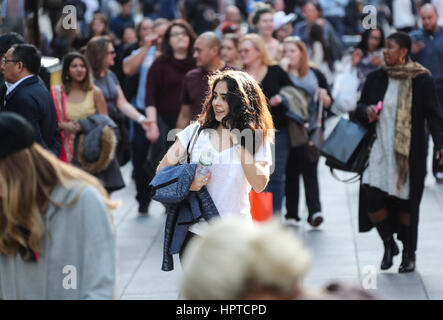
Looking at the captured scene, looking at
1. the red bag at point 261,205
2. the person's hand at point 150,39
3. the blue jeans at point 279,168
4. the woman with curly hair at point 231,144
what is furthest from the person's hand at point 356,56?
the woman with curly hair at point 231,144

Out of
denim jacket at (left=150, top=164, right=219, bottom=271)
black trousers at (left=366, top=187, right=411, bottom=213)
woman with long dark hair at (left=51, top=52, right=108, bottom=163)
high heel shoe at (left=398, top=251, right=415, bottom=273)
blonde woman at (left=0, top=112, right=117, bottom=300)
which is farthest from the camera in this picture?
woman with long dark hair at (left=51, top=52, right=108, bottom=163)

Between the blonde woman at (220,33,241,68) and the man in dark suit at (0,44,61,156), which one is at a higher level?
the man in dark suit at (0,44,61,156)

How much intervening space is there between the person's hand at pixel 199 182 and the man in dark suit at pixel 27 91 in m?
1.73

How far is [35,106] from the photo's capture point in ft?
22.1

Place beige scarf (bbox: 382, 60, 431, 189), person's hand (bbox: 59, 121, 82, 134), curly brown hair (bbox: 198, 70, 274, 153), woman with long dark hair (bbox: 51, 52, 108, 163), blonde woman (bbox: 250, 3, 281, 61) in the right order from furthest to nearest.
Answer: blonde woman (bbox: 250, 3, 281, 61)
woman with long dark hair (bbox: 51, 52, 108, 163)
person's hand (bbox: 59, 121, 82, 134)
beige scarf (bbox: 382, 60, 431, 189)
curly brown hair (bbox: 198, 70, 274, 153)

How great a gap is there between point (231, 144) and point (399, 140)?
267 cm

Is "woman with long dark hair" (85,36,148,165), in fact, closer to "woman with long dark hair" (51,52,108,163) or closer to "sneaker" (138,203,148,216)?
"woman with long dark hair" (51,52,108,163)

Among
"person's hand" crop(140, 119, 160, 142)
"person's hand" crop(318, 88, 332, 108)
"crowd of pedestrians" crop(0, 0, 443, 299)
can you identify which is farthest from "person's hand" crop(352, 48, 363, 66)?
"person's hand" crop(140, 119, 160, 142)

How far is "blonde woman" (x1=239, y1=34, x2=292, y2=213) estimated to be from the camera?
8.86 metres

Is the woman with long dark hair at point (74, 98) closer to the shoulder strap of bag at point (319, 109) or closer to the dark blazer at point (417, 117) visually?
the shoulder strap of bag at point (319, 109)

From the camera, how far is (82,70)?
8.97 m

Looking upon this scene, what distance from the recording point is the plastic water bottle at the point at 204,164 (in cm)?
534
